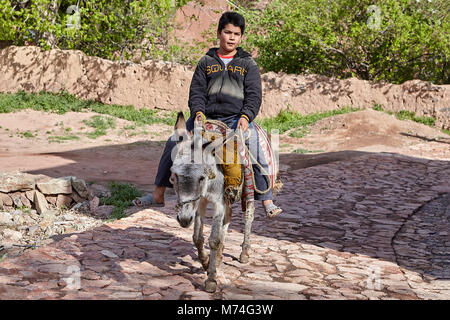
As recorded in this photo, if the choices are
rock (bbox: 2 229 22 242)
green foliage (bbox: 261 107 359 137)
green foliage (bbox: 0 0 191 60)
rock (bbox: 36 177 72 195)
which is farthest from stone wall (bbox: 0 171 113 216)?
green foliage (bbox: 0 0 191 60)

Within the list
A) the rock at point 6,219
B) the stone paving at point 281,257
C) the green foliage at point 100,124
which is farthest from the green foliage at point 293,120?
the rock at point 6,219

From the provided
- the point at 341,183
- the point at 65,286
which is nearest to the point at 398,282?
the point at 65,286

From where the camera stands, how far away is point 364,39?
18.8 m

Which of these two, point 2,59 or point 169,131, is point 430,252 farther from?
point 2,59

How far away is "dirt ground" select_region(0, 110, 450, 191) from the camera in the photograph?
10.8 metres

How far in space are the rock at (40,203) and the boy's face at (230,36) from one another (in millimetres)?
5066

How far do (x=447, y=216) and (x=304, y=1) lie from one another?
46.7 feet

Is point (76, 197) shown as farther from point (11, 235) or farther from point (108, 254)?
point (108, 254)

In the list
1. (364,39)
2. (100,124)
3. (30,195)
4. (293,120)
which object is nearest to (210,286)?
(30,195)

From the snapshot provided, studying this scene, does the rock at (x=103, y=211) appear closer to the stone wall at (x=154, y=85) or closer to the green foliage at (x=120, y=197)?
the green foliage at (x=120, y=197)

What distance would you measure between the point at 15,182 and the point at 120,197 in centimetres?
177

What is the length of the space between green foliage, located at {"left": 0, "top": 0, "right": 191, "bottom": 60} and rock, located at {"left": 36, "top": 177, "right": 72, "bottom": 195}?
1082 centimetres

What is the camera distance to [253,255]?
5586 mm

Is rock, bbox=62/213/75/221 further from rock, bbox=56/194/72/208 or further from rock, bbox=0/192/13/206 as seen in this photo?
rock, bbox=0/192/13/206
